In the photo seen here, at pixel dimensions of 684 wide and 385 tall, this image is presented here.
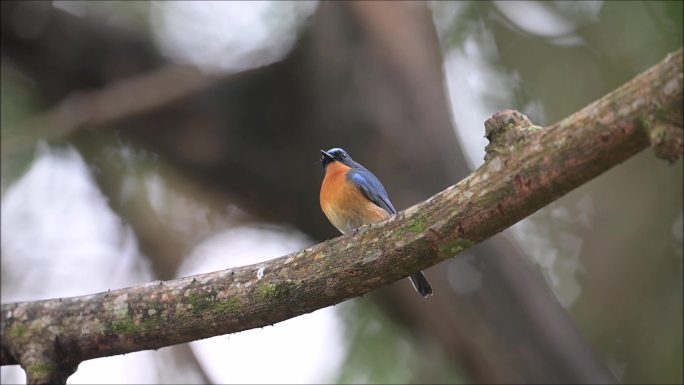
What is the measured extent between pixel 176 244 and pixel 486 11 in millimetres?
3031

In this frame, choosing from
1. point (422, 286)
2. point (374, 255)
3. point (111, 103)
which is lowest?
point (374, 255)

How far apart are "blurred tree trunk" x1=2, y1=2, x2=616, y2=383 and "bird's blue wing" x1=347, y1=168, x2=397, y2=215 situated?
26cm

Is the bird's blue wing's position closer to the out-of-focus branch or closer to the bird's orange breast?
the bird's orange breast

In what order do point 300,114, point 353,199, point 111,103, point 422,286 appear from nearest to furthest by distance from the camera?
point 422,286 < point 353,199 < point 111,103 < point 300,114

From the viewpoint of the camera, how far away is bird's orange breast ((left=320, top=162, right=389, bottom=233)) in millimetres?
4867

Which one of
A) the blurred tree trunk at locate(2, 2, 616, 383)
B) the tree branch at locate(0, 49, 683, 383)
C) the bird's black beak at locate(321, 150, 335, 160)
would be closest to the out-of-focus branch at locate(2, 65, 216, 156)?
the blurred tree trunk at locate(2, 2, 616, 383)

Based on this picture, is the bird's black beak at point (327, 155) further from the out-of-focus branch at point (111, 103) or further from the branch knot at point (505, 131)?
the branch knot at point (505, 131)

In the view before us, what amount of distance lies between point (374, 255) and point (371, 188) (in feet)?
6.98

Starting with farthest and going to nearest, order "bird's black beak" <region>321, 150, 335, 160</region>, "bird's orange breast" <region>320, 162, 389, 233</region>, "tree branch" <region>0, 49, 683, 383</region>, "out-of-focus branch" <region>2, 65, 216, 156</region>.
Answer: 1. "out-of-focus branch" <region>2, 65, 216, 156</region>
2. "bird's black beak" <region>321, 150, 335, 160</region>
3. "bird's orange breast" <region>320, 162, 389, 233</region>
4. "tree branch" <region>0, 49, 683, 383</region>

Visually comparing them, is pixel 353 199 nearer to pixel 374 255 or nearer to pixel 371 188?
pixel 371 188

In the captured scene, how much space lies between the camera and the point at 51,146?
5844mm

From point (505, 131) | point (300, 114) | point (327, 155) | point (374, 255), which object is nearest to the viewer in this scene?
point (505, 131)

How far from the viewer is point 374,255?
2830 millimetres

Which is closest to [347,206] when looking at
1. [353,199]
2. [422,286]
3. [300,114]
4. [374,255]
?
[353,199]
